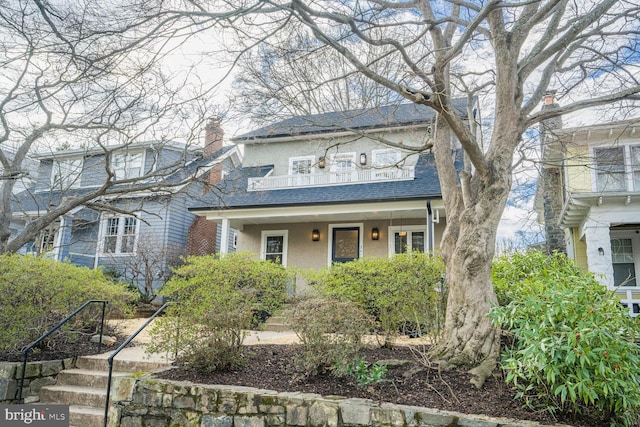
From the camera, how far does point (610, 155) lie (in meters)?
11.6

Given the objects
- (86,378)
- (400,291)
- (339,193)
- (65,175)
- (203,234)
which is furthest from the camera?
(203,234)

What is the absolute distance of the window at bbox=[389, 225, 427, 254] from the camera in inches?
481

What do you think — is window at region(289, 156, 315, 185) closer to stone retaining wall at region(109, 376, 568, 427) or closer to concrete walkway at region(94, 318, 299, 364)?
concrete walkway at region(94, 318, 299, 364)

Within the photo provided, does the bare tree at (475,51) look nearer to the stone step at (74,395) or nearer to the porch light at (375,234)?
the stone step at (74,395)

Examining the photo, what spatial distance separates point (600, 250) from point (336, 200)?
7185 millimetres

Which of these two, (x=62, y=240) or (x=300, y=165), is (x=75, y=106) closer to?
(x=300, y=165)

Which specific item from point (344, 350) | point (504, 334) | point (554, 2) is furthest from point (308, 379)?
point (554, 2)

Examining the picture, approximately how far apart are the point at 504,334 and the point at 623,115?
4457 millimetres

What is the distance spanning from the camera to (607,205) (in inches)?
458

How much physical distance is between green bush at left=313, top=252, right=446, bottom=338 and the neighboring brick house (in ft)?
19.5

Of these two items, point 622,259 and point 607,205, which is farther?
point 622,259

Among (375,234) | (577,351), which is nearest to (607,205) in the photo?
(375,234)

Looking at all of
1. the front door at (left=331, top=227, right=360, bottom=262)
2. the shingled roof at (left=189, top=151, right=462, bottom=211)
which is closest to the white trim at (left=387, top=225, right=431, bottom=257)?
the front door at (left=331, top=227, right=360, bottom=262)

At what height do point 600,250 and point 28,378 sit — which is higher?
point 600,250
